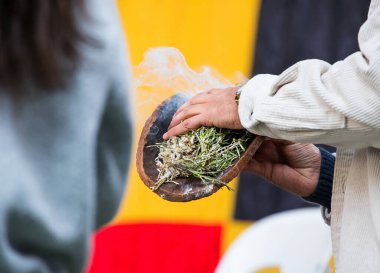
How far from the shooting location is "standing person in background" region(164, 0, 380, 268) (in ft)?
3.23

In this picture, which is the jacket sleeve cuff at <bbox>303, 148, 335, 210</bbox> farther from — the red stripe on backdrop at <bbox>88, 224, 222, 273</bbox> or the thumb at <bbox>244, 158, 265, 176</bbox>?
the red stripe on backdrop at <bbox>88, 224, 222, 273</bbox>

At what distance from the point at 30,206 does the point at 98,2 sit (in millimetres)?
195

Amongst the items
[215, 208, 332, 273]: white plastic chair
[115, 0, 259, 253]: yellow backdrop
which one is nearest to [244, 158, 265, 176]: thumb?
[115, 0, 259, 253]: yellow backdrop

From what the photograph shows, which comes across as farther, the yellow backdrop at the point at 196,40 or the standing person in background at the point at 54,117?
the yellow backdrop at the point at 196,40

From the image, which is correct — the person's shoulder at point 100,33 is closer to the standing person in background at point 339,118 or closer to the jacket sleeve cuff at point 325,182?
the standing person in background at point 339,118

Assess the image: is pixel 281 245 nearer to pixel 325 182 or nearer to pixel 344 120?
pixel 325 182

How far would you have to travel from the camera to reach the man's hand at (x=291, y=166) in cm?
127

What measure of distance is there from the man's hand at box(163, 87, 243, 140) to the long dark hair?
443mm

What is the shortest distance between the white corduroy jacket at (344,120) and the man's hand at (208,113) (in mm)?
34

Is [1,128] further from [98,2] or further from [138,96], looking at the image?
[138,96]

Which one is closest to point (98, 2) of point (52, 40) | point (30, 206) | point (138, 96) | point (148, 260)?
point (52, 40)

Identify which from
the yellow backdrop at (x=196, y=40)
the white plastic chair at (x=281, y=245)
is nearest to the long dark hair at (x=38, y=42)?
the yellow backdrop at (x=196, y=40)

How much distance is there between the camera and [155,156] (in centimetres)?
115

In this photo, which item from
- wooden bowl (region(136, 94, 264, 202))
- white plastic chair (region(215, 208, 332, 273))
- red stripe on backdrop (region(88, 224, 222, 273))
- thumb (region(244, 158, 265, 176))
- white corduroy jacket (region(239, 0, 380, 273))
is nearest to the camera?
white corduroy jacket (region(239, 0, 380, 273))
